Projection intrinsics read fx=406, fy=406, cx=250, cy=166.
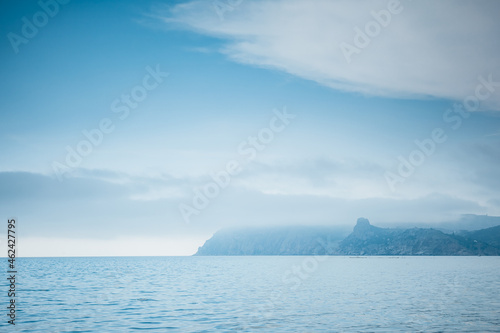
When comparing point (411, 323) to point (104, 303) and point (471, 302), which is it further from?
point (104, 303)

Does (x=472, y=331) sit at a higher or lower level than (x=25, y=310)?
lower

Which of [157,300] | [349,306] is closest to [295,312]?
[349,306]

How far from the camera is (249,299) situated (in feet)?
206

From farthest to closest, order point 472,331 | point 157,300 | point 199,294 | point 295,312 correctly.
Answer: point 199,294, point 157,300, point 295,312, point 472,331

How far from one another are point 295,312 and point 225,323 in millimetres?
10415

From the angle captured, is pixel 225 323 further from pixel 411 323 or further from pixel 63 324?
pixel 411 323

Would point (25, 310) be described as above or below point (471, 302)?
above

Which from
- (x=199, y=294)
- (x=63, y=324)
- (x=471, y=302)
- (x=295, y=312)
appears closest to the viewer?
(x=63, y=324)

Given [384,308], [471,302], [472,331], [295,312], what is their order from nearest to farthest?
[472,331] < [295,312] < [384,308] < [471,302]

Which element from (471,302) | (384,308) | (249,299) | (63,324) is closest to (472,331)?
(384,308)

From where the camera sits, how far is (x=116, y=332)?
126ft

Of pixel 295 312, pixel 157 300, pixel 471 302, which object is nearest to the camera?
pixel 295 312

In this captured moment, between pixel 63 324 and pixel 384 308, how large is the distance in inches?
1505

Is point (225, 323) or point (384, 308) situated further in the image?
point (384, 308)
